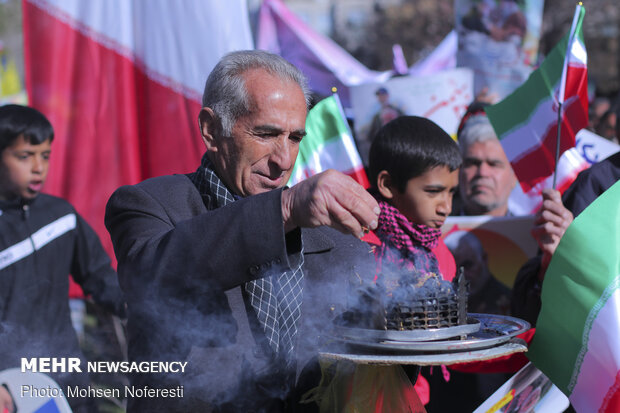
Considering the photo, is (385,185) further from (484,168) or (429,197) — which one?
(484,168)

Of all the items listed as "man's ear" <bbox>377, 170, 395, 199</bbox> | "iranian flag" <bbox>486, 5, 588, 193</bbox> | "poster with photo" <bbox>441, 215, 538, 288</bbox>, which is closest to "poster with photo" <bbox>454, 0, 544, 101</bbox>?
"poster with photo" <bbox>441, 215, 538, 288</bbox>

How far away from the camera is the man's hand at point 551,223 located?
3.06 metres

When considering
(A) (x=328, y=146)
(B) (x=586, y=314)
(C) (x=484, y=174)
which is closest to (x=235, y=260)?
(B) (x=586, y=314)

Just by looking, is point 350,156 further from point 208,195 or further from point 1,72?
point 1,72

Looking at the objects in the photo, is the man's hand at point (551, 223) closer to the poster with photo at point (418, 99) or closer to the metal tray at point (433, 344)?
the metal tray at point (433, 344)

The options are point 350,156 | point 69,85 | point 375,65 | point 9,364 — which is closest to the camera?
point 9,364

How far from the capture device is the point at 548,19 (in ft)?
75.4

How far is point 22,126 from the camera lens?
3.74 metres

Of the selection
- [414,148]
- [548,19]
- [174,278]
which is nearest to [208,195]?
[174,278]

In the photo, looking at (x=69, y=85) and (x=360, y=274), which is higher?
(x=69, y=85)

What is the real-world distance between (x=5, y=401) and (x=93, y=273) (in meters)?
1.81

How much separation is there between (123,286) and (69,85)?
327cm

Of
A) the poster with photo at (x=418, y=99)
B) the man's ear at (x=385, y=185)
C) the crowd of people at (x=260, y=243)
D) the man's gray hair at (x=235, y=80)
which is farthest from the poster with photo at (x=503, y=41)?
the man's gray hair at (x=235, y=80)

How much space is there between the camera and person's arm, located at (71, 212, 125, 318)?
3873 mm
